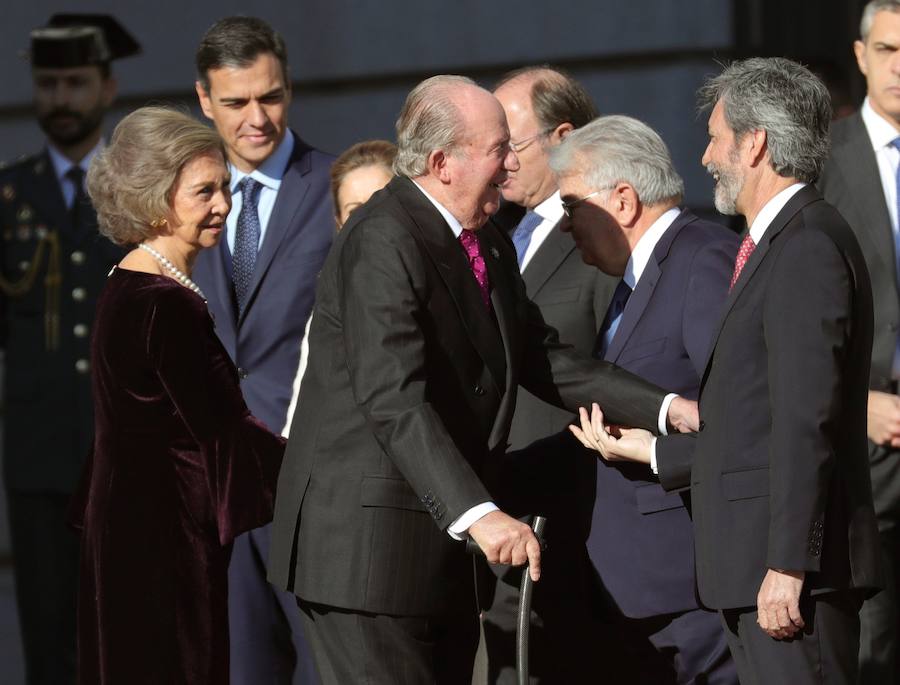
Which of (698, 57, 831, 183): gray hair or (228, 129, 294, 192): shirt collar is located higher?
(698, 57, 831, 183): gray hair

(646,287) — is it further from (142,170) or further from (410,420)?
(142,170)

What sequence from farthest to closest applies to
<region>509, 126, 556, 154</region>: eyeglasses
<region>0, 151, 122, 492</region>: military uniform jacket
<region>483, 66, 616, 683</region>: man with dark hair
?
<region>0, 151, 122, 492</region>: military uniform jacket, <region>509, 126, 556, 154</region>: eyeglasses, <region>483, 66, 616, 683</region>: man with dark hair

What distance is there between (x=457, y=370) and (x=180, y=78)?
392 centimetres

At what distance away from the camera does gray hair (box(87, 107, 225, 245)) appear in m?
3.94

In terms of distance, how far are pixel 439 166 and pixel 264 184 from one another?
4.89ft

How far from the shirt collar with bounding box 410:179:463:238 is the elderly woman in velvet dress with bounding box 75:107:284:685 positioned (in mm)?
627

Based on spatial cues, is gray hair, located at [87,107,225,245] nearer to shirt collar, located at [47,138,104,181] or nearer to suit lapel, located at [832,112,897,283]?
shirt collar, located at [47,138,104,181]

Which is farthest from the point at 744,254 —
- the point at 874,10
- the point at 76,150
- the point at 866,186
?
the point at 76,150

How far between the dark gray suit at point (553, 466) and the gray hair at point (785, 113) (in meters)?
0.89

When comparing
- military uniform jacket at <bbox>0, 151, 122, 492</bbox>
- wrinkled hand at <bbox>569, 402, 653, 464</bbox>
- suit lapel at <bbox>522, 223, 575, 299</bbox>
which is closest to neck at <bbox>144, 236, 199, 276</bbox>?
suit lapel at <bbox>522, 223, 575, 299</bbox>

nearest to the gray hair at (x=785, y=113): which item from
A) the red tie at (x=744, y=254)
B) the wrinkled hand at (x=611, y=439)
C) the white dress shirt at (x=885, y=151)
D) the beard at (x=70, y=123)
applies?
the red tie at (x=744, y=254)

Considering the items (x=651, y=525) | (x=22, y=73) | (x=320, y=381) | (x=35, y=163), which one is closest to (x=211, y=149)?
(x=320, y=381)

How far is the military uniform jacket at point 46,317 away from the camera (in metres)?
5.46

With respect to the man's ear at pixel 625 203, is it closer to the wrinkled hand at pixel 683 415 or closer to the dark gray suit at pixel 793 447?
the wrinkled hand at pixel 683 415
